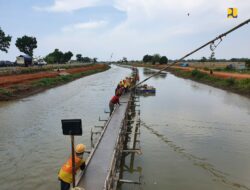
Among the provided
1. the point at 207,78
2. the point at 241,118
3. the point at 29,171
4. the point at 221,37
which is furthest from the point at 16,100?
the point at 207,78

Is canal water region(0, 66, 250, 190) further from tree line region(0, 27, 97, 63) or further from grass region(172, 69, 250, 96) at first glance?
tree line region(0, 27, 97, 63)

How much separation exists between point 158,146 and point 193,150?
6.47 feet

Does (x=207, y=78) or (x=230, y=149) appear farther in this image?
(x=207, y=78)

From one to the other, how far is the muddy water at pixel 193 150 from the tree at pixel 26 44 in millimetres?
93381

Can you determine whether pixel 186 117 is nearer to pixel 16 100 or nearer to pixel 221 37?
pixel 221 37

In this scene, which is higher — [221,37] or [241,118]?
[221,37]

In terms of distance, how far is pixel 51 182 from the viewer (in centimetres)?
1145

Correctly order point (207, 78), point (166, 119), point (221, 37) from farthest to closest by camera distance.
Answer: point (207, 78)
point (166, 119)
point (221, 37)

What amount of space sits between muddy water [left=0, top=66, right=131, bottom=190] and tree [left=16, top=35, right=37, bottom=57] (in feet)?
280

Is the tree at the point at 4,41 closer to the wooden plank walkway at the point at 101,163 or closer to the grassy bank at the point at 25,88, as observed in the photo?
the grassy bank at the point at 25,88

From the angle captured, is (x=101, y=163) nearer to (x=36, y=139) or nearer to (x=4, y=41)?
(x=36, y=139)

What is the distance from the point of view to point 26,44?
109 metres

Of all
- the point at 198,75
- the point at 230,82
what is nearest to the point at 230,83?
the point at 230,82

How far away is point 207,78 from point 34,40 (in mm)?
76047
